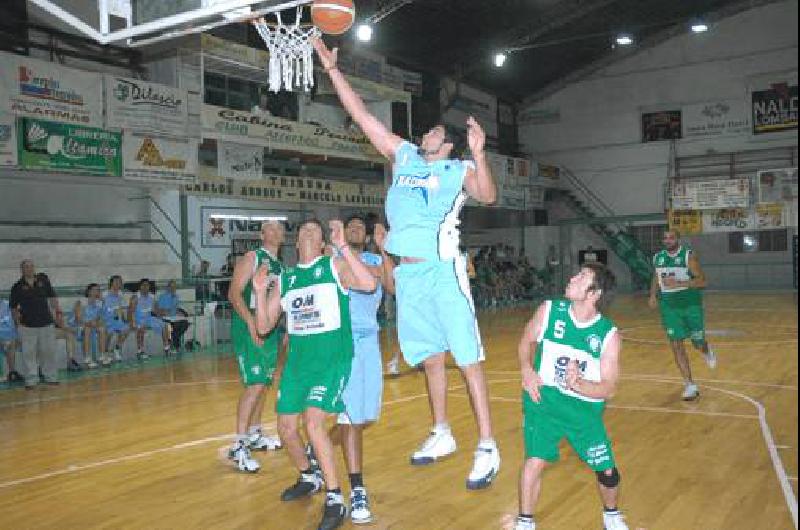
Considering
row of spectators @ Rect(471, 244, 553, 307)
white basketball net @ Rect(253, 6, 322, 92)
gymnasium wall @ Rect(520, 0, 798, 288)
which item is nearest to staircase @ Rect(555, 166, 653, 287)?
gymnasium wall @ Rect(520, 0, 798, 288)

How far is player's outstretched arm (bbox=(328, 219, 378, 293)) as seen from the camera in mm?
4035

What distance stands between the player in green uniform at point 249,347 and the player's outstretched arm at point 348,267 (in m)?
1.14

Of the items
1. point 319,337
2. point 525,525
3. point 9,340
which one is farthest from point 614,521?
point 9,340

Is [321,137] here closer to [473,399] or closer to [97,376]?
[97,376]

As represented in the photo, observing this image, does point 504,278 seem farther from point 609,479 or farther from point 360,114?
point 609,479

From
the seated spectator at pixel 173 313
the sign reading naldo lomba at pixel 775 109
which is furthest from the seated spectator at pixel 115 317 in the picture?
the sign reading naldo lomba at pixel 775 109

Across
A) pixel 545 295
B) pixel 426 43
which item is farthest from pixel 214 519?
pixel 545 295

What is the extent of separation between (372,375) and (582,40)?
82.7 ft

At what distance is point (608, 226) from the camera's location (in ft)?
98.2

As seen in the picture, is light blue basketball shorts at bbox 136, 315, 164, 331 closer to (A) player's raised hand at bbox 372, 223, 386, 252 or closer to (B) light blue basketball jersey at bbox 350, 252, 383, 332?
(A) player's raised hand at bbox 372, 223, 386, 252

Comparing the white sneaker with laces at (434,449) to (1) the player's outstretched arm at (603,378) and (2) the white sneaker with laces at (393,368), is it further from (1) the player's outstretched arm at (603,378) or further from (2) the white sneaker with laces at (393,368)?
(2) the white sneaker with laces at (393,368)

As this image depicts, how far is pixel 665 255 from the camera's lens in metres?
8.18

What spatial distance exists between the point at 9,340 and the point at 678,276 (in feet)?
Answer: 31.3

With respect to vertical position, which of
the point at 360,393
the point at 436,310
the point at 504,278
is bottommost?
the point at 504,278
